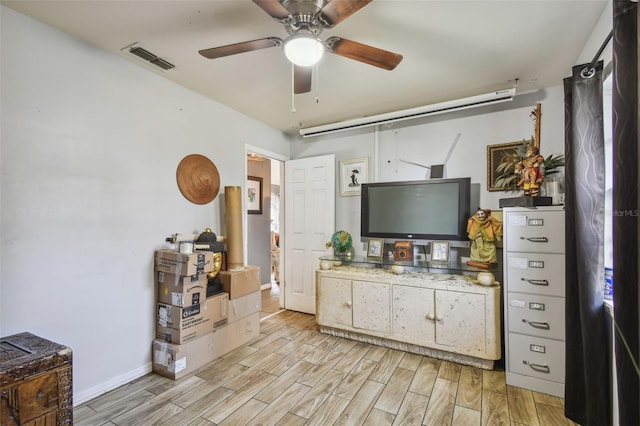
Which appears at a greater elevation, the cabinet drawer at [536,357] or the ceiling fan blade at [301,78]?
the ceiling fan blade at [301,78]

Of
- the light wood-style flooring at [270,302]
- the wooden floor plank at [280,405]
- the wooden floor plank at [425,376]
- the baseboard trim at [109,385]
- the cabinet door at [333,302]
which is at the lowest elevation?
the light wood-style flooring at [270,302]

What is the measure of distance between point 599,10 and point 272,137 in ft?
10.1

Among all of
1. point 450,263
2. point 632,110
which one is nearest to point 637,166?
point 632,110

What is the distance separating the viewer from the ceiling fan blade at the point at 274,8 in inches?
49.6

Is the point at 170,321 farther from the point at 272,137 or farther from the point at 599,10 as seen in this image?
the point at 599,10

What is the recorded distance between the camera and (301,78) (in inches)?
72.7

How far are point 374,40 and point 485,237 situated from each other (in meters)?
1.90

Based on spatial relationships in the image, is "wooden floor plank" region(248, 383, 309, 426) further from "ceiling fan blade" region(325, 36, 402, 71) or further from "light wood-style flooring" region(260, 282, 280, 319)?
"ceiling fan blade" region(325, 36, 402, 71)

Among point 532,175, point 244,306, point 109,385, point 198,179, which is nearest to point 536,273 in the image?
point 532,175

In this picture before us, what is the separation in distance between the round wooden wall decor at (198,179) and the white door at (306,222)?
3.80 ft

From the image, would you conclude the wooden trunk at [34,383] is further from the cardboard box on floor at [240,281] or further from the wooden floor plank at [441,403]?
the wooden floor plank at [441,403]

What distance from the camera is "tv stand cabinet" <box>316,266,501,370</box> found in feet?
7.63

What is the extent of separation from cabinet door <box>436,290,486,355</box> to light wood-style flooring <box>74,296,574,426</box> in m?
0.20

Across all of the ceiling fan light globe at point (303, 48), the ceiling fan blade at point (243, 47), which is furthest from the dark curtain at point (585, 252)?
the ceiling fan blade at point (243, 47)
